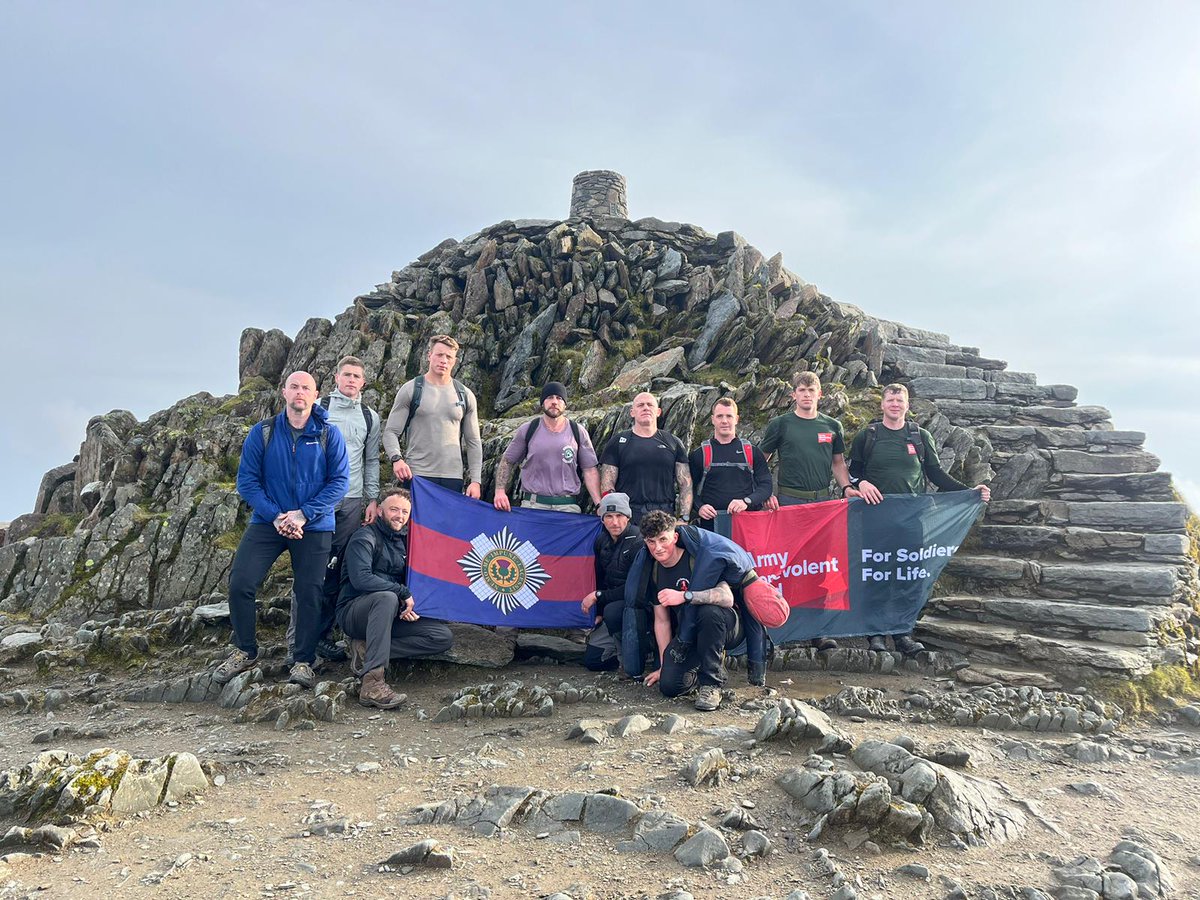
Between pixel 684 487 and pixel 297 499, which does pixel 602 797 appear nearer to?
pixel 684 487

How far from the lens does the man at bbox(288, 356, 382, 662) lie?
9508 mm

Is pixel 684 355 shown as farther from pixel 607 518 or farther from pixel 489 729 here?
pixel 489 729

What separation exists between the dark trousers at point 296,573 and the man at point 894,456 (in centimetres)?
765

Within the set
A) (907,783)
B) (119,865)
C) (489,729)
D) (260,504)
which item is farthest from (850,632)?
(119,865)

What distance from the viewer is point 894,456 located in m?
10.9


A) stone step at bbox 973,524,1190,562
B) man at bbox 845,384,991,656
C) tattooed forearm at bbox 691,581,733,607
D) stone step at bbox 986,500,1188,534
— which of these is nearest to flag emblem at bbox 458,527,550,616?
tattooed forearm at bbox 691,581,733,607

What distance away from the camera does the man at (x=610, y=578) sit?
9188 mm

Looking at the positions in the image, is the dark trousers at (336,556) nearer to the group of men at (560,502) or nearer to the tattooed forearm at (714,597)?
the group of men at (560,502)

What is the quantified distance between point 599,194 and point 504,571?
2450cm

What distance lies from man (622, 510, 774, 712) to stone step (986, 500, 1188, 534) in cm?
757

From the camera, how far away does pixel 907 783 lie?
18.7 ft

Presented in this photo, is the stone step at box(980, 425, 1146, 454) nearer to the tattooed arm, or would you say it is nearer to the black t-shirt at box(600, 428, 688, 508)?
the black t-shirt at box(600, 428, 688, 508)

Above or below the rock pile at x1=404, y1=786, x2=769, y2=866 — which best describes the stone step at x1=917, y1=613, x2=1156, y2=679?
above

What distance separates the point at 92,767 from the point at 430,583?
4.41 metres
